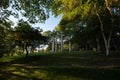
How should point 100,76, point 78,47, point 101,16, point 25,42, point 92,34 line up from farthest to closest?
point 78,47
point 92,34
point 101,16
point 25,42
point 100,76

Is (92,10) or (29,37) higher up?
(92,10)

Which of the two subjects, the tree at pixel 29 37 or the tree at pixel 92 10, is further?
the tree at pixel 92 10

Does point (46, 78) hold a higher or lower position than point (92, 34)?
lower

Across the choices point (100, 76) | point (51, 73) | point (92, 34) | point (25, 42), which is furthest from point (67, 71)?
point (92, 34)

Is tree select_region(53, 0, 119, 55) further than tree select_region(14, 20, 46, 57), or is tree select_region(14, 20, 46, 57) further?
tree select_region(53, 0, 119, 55)

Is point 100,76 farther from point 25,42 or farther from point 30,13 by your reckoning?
point 25,42

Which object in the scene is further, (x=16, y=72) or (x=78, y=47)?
(x=78, y=47)

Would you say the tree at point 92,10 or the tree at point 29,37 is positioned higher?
the tree at point 92,10

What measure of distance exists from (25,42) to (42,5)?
10241 mm

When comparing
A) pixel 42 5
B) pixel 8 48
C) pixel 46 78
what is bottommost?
pixel 46 78

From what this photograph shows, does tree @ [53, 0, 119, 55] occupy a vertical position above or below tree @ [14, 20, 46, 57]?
above

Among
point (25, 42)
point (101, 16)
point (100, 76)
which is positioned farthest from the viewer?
point (101, 16)

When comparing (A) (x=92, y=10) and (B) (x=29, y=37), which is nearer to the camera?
(B) (x=29, y=37)

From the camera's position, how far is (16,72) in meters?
19.3
